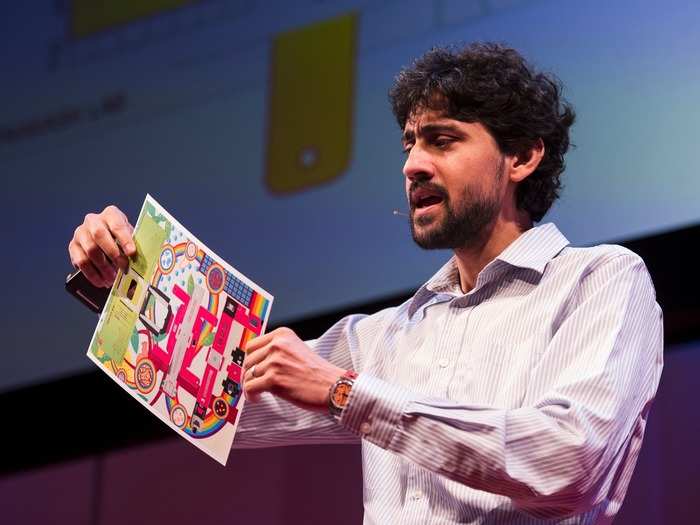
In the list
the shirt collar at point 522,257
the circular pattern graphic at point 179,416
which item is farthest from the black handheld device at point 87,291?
the shirt collar at point 522,257

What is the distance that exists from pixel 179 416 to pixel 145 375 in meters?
0.09

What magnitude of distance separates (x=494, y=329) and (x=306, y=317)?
135 centimetres

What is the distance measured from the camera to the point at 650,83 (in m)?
2.56

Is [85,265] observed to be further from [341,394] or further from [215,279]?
[341,394]

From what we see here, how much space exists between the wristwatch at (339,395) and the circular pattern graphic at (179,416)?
0.35 m

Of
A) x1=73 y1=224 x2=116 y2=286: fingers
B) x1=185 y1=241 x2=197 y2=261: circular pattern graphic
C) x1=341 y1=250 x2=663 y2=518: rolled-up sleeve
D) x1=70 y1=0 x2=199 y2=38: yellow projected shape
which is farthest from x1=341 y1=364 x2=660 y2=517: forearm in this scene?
x1=70 y1=0 x2=199 y2=38: yellow projected shape

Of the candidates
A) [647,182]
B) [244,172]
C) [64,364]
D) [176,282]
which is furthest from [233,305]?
[64,364]

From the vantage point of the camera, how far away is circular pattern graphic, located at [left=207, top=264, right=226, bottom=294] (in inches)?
68.2

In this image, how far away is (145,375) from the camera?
1686 millimetres

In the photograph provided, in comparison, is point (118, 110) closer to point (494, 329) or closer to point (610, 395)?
point (494, 329)

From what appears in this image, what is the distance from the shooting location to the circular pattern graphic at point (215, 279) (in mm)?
1733

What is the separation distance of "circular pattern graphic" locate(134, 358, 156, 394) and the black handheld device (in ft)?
0.63

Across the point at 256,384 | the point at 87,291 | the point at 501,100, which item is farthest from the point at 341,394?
the point at 501,100

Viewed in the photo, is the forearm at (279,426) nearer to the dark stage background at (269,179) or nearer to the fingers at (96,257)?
the fingers at (96,257)
